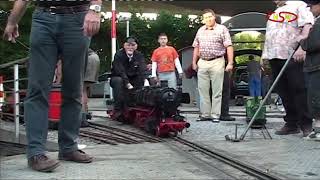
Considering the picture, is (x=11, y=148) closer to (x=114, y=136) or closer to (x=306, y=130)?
(x=114, y=136)

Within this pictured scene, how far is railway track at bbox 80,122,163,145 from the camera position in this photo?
702 cm

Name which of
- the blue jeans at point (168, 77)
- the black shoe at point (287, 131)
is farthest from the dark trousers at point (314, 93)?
the blue jeans at point (168, 77)

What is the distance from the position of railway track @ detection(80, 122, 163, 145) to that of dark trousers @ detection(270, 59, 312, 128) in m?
1.74

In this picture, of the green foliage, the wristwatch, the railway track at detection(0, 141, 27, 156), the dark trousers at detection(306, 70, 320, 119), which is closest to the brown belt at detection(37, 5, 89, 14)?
the wristwatch

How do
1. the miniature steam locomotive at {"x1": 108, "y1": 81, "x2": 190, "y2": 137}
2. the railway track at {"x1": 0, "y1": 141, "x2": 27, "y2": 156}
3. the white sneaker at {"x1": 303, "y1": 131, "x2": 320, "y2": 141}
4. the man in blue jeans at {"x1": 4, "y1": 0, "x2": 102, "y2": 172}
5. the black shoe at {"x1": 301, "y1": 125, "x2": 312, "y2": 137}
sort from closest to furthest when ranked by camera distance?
the man in blue jeans at {"x1": 4, "y1": 0, "x2": 102, "y2": 172}
the white sneaker at {"x1": 303, "y1": 131, "x2": 320, "y2": 141}
the black shoe at {"x1": 301, "y1": 125, "x2": 312, "y2": 137}
the miniature steam locomotive at {"x1": 108, "y1": 81, "x2": 190, "y2": 137}
the railway track at {"x1": 0, "y1": 141, "x2": 27, "y2": 156}

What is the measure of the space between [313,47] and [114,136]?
286 cm

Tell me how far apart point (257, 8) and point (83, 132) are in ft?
84.2

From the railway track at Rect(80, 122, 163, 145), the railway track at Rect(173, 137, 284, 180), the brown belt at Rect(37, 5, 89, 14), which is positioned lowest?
the railway track at Rect(80, 122, 163, 145)

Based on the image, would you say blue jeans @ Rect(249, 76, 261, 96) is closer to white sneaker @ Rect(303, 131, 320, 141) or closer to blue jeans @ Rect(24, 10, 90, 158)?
white sneaker @ Rect(303, 131, 320, 141)

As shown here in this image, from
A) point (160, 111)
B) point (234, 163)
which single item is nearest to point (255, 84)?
point (160, 111)

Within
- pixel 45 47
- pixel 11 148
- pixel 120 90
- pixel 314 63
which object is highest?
pixel 45 47

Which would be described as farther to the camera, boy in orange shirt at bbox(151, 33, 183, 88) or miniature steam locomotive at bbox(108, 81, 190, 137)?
boy in orange shirt at bbox(151, 33, 183, 88)

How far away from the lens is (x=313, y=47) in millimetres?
6234

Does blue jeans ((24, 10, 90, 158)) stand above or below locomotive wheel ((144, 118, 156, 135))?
above
